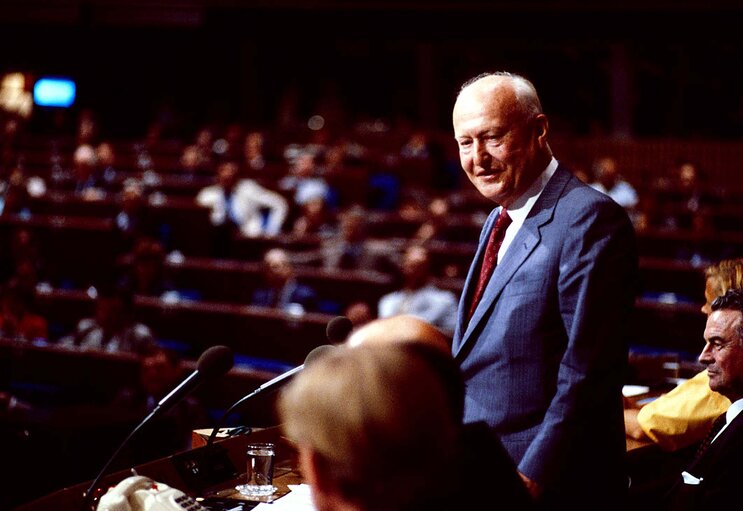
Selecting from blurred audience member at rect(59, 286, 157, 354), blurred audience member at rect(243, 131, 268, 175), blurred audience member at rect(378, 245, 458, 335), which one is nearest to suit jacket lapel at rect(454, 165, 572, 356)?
blurred audience member at rect(59, 286, 157, 354)

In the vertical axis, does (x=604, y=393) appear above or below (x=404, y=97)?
below

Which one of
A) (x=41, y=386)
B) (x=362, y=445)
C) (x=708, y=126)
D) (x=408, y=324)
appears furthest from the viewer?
(x=708, y=126)

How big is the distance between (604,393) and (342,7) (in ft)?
28.1

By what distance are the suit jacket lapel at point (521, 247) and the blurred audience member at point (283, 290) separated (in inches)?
177

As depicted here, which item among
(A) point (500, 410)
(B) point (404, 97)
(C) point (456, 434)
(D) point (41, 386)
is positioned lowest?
(D) point (41, 386)

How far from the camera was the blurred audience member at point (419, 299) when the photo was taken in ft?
19.6

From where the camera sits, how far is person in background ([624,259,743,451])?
2566mm

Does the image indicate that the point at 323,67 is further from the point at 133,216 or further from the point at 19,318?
the point at 19,318

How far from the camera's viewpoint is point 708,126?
566 inches

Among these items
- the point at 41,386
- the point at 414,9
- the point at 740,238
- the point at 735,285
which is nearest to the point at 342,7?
the point at 414,9

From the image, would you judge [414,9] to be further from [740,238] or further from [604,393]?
[604,393]

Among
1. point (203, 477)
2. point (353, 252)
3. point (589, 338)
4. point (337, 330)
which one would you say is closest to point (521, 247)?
point (589, 338)

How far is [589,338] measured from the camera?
70.4 inches

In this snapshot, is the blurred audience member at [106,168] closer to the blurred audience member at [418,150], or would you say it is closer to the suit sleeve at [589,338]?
the blurred audience member at [418,150]
